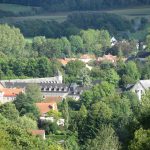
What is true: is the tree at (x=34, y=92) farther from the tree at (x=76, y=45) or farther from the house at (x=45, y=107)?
the tree at (x=76, y=45)

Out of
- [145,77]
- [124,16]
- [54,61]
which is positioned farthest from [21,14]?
[145,77]

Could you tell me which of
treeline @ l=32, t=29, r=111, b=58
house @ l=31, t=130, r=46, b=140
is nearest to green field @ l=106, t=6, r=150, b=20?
treeline @ l=32, t=29, r=111, b=58

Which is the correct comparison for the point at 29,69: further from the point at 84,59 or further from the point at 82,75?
the point at 84,59

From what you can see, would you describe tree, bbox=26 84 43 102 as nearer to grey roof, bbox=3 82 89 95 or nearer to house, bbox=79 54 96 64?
grey roof, bbox=3 82 89 95

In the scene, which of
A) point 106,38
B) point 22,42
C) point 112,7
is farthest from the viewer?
point 112,7

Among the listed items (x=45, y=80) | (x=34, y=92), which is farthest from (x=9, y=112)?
(x=45, y=80)

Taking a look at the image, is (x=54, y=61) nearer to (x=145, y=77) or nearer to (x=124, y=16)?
(x=145, y=77)
